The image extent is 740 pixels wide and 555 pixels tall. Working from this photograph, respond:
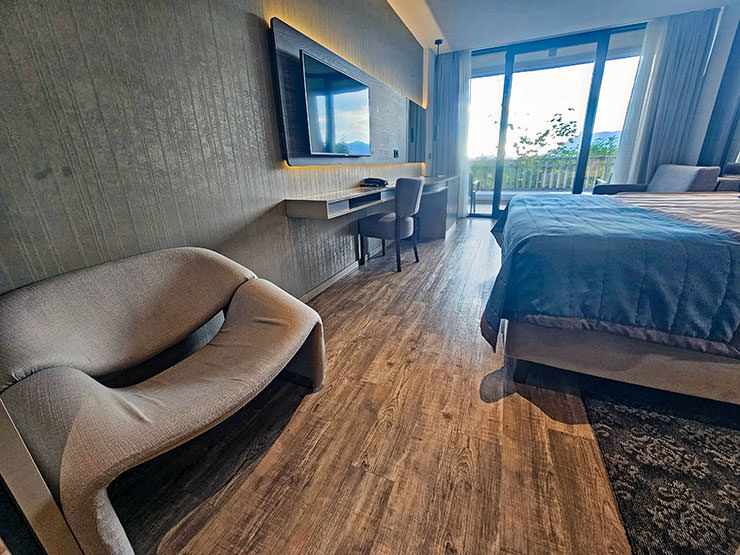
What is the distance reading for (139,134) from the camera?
4.36ft

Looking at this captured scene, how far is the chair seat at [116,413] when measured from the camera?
0.70 meters

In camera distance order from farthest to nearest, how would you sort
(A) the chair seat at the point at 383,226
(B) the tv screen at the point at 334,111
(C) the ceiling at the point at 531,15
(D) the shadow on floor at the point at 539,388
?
(C) the ceiling at the point at 531,15
(A) the chair seat at the point at 383,226
(B) the tv screen at the point at 334,111
(D) the shadow on floor at the point at 539,388

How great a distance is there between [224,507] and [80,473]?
18.8 inches

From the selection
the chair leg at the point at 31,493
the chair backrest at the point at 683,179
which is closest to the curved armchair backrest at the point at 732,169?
the chair backrest at the point at 683,179

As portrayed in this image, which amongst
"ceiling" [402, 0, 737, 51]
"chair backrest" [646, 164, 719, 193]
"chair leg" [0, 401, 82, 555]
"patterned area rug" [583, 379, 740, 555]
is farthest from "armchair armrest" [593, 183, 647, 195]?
"chair leg" [0, 401, 82, 555]

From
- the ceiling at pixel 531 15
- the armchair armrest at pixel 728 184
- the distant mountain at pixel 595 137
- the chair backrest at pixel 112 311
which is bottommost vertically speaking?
the chair backrest at pixel 112 311

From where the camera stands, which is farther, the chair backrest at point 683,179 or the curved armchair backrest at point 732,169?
the curved armchair backrest at point 732,169

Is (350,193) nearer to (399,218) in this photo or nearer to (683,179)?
(399,218)

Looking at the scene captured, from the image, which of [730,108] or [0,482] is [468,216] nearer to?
[730,108]

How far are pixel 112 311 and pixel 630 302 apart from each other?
1974 mm

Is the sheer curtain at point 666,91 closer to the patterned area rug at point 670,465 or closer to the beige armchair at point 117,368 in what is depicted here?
the patterned area rug at point 670,465

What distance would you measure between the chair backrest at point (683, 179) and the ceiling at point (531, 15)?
1.78 m

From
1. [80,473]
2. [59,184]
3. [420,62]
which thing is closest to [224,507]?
[80,473]

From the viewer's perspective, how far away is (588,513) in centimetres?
97
